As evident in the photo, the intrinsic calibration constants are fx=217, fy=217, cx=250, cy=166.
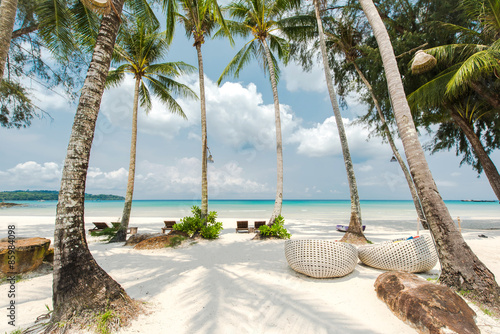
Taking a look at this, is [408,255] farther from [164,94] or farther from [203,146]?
[164,94]

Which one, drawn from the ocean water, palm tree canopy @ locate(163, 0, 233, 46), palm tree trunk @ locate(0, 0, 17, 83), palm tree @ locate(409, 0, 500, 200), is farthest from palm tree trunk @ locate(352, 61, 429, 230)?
palm tree trunk @ locate(0, 0, 17, 83)

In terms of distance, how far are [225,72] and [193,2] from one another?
349cm

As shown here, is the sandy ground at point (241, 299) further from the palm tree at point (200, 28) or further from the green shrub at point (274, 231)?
the palm tree at point (200, 28)

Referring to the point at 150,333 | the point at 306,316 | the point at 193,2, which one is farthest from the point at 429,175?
the point at 193,2

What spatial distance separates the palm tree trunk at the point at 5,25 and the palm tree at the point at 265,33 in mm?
7834

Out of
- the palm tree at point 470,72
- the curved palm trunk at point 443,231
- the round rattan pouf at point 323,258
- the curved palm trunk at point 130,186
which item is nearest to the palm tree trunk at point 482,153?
the palm tree at point 470,72

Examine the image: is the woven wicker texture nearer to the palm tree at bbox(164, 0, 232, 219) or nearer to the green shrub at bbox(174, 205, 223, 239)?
the green shrub at bbox(174, 205, 223, 239)

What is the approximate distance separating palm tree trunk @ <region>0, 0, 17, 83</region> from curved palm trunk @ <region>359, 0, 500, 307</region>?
6832 mm

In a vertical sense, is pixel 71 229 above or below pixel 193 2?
below

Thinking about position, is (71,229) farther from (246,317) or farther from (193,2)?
(193,2)

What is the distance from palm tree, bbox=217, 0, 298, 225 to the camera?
9.32m

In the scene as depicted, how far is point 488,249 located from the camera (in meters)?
6.04

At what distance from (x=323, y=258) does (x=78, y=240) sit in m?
3.64

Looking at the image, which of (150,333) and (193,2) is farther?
(193,2)
